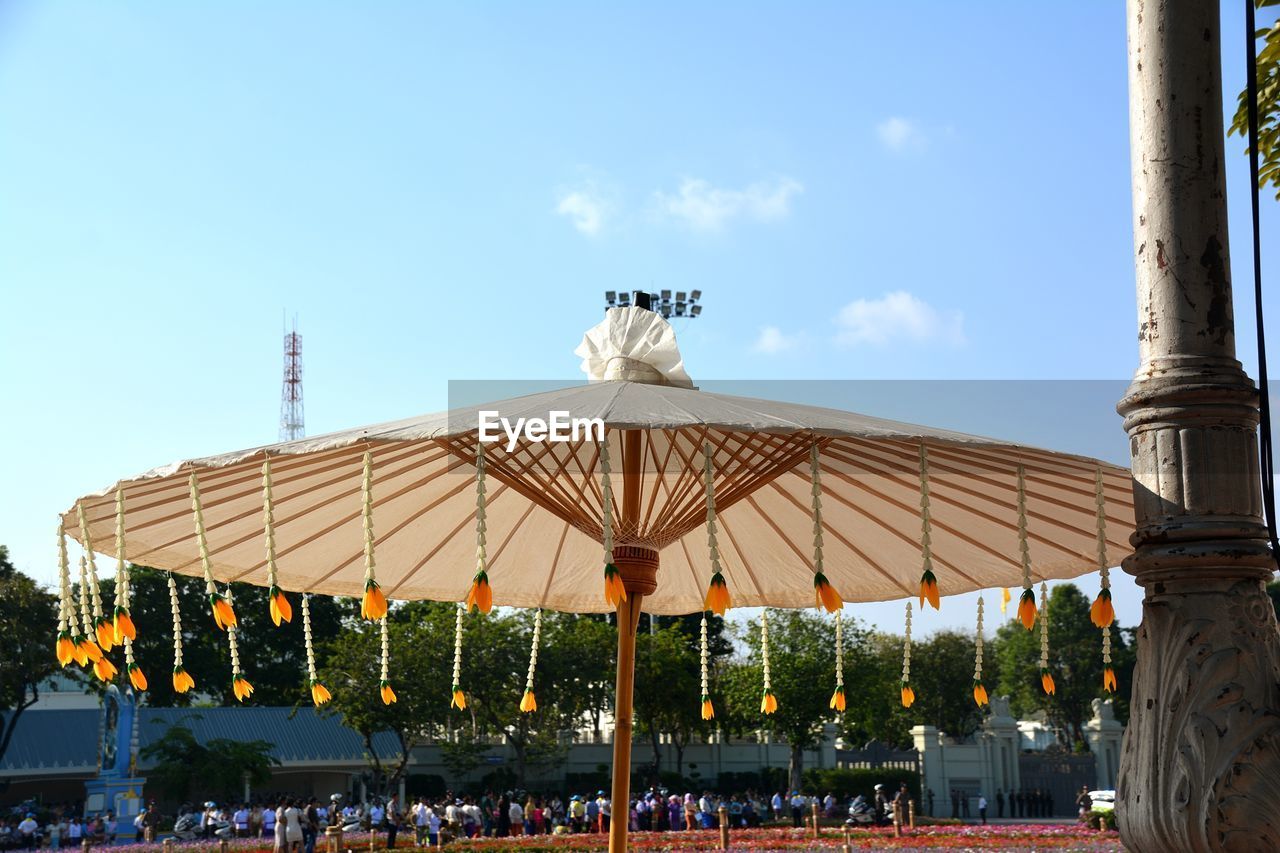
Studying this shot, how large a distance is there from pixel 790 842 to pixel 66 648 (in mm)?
21769

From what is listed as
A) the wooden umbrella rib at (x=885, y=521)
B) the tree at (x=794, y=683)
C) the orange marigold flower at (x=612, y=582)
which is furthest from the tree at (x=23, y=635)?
the orange marigold flower at (x=612, y=582)

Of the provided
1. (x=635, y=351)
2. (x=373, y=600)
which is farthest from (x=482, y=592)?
(x=635, y=351)

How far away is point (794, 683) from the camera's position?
1687 inches

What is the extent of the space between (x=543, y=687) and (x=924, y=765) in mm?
14172

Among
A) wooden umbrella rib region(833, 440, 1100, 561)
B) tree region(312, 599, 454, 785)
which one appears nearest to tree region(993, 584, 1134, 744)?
tree region(312, 599, 454, 785)

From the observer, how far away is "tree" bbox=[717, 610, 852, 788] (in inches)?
1676

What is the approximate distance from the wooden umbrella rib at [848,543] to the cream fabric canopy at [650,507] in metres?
0.01

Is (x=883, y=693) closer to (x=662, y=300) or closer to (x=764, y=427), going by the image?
(x=662, y=300)

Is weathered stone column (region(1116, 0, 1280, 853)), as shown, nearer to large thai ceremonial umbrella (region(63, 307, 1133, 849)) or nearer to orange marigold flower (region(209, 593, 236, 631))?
large thai ceremonial umbrella (region(63, 307, 1133, 849))

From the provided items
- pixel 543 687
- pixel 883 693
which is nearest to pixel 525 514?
pixel 543 687

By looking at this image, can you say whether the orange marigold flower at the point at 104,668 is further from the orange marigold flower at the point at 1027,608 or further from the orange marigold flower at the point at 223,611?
the orange marigold flower at the point at 1027,608

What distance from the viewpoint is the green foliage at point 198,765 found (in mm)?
40688

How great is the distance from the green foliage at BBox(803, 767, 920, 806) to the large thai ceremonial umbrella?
35180 millimetres

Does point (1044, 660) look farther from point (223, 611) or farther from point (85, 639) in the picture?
point (85, 639)
